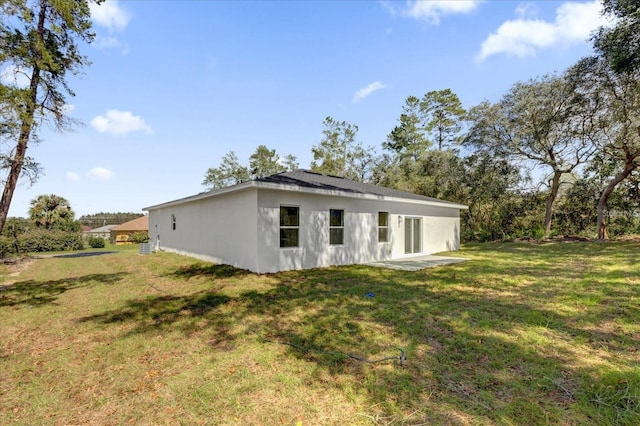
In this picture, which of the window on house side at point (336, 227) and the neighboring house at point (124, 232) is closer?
the window on house side at point (336, 227)

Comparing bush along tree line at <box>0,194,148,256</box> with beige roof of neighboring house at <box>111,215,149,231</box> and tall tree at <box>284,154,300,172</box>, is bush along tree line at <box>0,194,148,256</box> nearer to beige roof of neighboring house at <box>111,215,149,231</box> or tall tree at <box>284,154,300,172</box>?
beige roof of neighboring house at <box>111,215,149,231</box>

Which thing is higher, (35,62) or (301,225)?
(35,62)

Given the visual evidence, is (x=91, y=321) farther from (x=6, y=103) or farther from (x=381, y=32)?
(x=381, y=32)

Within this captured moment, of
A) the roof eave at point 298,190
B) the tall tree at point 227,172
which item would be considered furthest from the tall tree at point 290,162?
the roof eave at point 298,190

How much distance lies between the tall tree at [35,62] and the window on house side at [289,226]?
6.94m

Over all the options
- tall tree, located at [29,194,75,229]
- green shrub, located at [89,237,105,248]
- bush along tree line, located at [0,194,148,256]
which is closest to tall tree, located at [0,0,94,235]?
bush along tree line, located at [0,194,148,256]

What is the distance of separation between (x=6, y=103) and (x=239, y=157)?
31.7 meters

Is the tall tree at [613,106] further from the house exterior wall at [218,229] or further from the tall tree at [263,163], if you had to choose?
the tall tree at [263,163]

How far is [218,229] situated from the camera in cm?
1098

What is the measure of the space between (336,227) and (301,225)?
1537 mm

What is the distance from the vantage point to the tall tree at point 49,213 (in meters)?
26.8

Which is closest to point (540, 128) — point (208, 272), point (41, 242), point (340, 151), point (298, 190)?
point (298, 190)

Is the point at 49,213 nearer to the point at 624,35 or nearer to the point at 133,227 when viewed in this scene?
the point at 133,227

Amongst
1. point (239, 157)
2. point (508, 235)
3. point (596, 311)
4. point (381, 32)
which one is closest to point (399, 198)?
point (381, 32)
